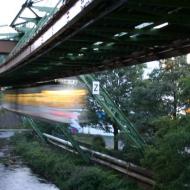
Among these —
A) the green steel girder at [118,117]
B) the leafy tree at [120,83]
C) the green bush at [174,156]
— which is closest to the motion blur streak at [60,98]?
the green steel girder at [118,117]

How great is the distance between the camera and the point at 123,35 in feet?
31.3

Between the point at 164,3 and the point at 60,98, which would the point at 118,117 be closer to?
the point at 60,98

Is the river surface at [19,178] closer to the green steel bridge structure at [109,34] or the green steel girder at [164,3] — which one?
the green steel bridge structure at [109,34]

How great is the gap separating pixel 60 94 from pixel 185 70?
5.51 metres

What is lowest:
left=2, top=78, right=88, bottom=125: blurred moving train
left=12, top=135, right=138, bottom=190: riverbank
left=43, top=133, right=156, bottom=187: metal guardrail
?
left=12, top=135, right=138, bottom=190: riverbank

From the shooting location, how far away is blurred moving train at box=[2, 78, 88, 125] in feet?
60.2

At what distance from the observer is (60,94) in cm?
1955

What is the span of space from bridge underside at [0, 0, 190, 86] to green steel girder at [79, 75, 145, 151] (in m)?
6.84

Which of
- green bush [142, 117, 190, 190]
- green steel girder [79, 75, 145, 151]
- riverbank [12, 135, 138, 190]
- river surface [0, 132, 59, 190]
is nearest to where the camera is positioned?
green bush [142, 117, 190, 190]

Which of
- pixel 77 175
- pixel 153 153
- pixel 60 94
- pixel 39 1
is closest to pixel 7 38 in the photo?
pixel 39 1

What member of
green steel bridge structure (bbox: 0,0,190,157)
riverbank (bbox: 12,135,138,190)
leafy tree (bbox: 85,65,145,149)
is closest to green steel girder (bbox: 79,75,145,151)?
riverbank (bbox: 12,135,138,190)

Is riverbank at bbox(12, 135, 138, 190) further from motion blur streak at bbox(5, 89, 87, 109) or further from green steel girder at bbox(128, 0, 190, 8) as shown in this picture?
green steel girder at bbox(128, 0, 190, 8)

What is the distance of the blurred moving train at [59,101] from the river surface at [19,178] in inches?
132

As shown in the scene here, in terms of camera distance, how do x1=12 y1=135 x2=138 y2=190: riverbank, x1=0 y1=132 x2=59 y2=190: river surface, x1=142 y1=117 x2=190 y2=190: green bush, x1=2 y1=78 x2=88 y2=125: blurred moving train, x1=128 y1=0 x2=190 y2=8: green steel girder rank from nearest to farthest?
x1=128 y1=0 x2=190 y2=8: green steel girder
x1=142 y1=117 x2=190 y2=190: green bush
x1=2 y1=78 x2=88 y2=125: blurred moving train
x1=12 y1=135 x2=138 y2=190: riverbank
x1=0 y1=132 x2=59 y2=190: river surface
